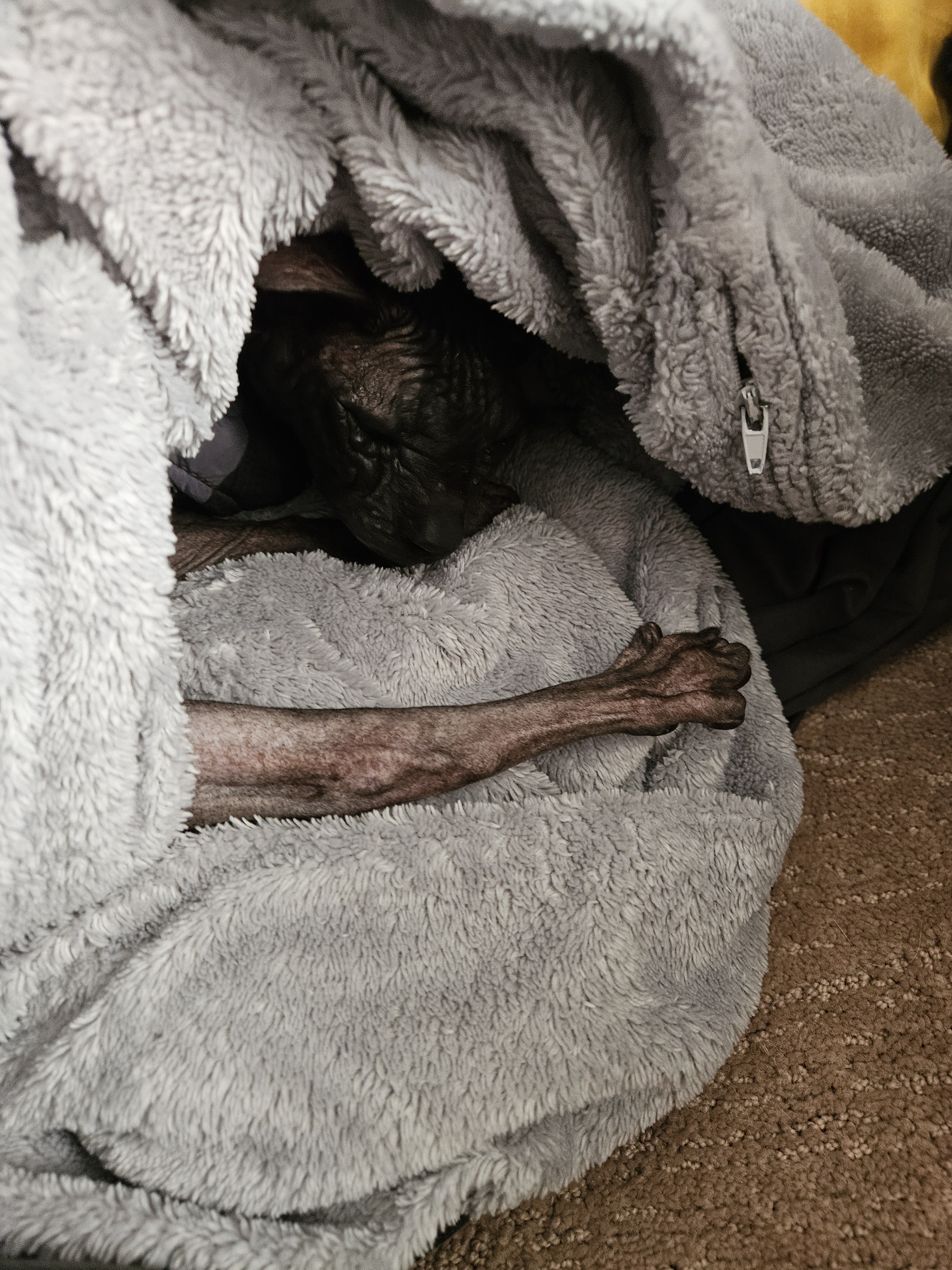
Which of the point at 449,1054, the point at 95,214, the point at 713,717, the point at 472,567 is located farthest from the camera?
the point at 472,567

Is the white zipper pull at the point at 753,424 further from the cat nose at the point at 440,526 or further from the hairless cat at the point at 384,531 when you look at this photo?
the cat nose at the point at 440,526

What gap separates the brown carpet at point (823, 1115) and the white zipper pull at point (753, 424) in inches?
14.8

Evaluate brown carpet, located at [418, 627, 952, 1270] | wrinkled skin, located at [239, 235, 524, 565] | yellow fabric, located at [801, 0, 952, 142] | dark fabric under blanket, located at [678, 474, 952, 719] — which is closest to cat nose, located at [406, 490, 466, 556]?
wrinkled skin, located at [239, 235, 524, 565]

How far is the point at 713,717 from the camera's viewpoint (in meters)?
0.92

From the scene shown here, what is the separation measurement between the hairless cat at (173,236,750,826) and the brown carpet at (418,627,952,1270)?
0.64ft

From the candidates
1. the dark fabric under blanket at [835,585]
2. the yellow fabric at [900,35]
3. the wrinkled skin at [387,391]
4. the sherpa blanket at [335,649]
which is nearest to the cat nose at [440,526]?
the wrinkled skin at [387,391]

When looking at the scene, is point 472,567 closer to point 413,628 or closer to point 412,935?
point 413,628

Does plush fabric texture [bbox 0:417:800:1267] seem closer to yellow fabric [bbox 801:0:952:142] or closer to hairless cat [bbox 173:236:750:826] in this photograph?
hairless cat [bbox 173:236:750:826]

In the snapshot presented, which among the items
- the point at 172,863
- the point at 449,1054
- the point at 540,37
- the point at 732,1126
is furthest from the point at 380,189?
the point at 732,1126

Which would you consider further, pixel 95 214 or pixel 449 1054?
pixel 449 1054

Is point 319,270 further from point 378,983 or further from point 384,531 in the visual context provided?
point 378,983

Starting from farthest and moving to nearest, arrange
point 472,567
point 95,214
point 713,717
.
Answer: point 472,567 → point 713,717 → point 95,214

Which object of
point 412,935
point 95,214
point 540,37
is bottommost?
point 412,935

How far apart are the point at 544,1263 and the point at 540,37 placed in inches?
34.3
